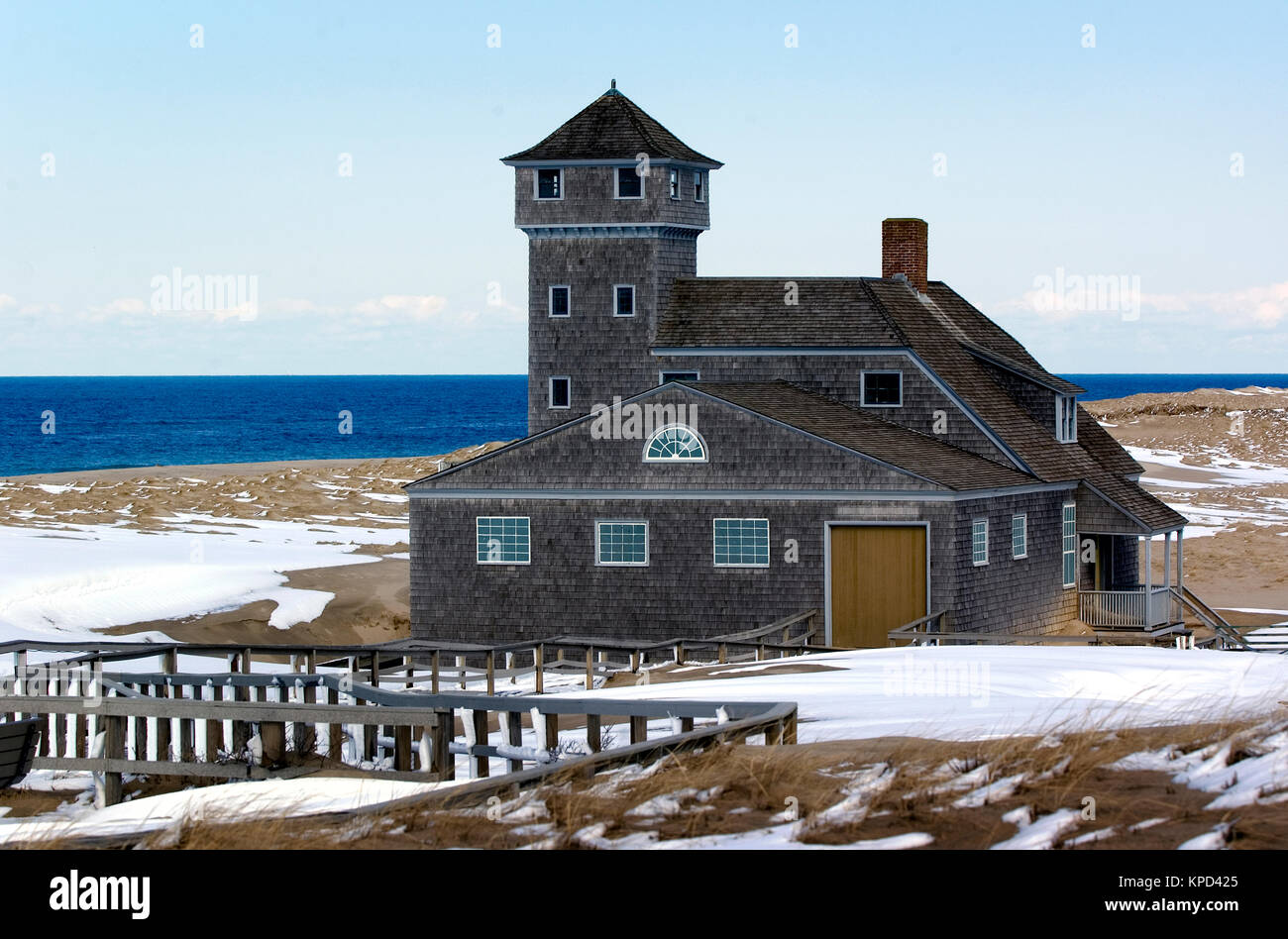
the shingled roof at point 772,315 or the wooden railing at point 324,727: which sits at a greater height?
the shingled roof at point 772,315

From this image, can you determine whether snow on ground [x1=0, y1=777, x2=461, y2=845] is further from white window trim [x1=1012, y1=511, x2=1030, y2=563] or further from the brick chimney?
the brick chimney

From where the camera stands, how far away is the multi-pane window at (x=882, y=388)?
35906 millimetres

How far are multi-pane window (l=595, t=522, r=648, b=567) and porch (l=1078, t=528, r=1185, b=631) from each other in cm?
1001

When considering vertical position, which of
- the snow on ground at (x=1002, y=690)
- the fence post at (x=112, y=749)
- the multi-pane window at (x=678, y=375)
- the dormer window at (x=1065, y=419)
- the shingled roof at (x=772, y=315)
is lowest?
the fence post at (x=112, y=749)

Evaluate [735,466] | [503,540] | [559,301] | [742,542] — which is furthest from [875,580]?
[559,301]

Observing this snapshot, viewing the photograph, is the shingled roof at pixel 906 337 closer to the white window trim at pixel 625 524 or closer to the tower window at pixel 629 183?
the tower window at pixel 629 183

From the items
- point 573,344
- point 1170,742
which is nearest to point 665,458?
point 573,344

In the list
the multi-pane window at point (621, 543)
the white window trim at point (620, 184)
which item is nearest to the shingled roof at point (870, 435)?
the multi-pane window at point (621, 543)

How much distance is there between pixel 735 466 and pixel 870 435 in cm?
324

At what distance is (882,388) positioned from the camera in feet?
119

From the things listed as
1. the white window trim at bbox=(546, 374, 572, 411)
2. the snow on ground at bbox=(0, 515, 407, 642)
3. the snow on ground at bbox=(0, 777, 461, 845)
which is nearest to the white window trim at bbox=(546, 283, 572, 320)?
the white window trim at bbox=(546, 374, 572, 411)

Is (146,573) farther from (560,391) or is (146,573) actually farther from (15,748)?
(15,748)

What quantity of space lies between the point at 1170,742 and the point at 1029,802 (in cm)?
211

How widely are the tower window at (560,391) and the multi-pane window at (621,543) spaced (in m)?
7.10
